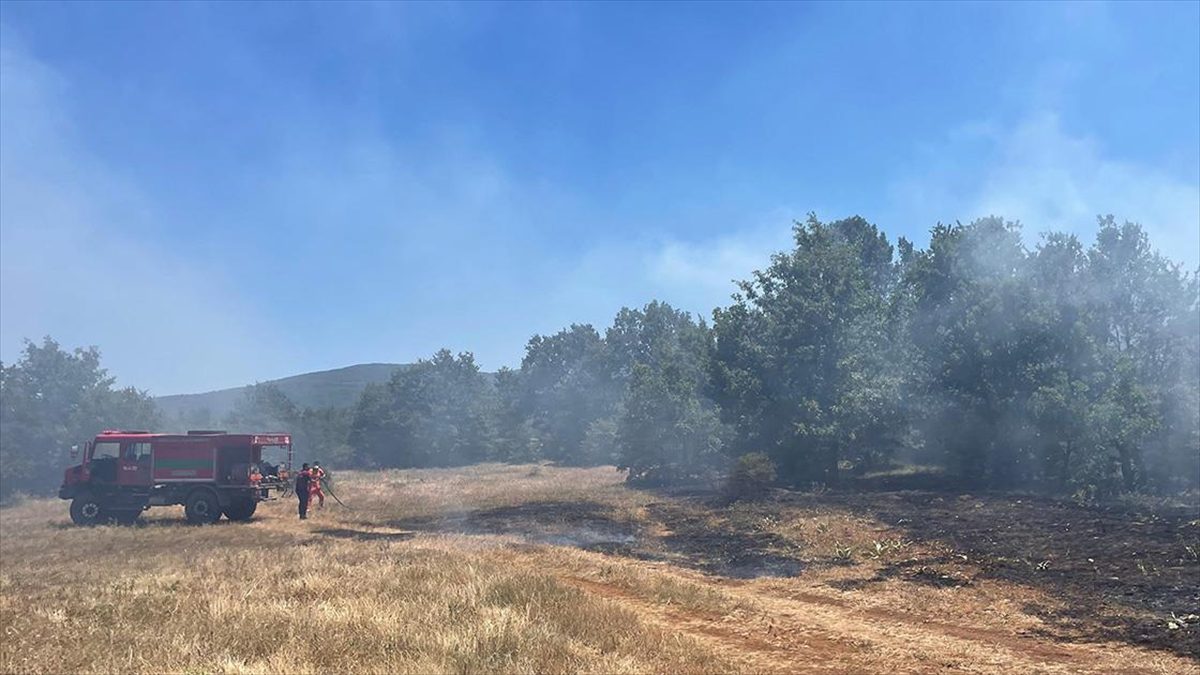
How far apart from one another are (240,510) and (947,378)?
27.1 meters

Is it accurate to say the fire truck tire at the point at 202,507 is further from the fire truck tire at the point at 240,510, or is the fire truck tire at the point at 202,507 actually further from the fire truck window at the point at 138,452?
the fire truck window at the point at 138,452

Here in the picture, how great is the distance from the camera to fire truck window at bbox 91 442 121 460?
Answer: 85.9ft

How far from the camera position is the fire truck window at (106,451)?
26170 millimetres

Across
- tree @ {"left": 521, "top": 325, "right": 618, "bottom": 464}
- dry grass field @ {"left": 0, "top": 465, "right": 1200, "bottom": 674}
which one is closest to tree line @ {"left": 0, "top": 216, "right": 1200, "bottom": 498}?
dry grass field @ {"left": 0, "top": 465, "right": 1200, "bottom": 674}

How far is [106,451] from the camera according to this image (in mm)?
26375

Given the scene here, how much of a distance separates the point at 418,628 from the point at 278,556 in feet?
26.4


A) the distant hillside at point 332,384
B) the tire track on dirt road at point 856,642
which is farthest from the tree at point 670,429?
the distant hillside at point 332,384

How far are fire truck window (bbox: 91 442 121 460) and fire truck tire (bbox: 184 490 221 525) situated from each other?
3067 mm

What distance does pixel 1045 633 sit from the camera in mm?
9836

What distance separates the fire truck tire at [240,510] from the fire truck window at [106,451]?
4.25m

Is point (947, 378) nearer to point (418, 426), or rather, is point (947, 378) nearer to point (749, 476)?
point (749, 476)

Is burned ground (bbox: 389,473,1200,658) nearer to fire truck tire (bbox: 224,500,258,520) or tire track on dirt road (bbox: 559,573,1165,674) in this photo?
tire track on dirt road (bbox: 559,573,1165,674)

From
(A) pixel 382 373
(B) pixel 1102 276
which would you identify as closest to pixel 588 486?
(B) pixel 1102 276

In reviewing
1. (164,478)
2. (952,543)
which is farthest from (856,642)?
(164,478)
